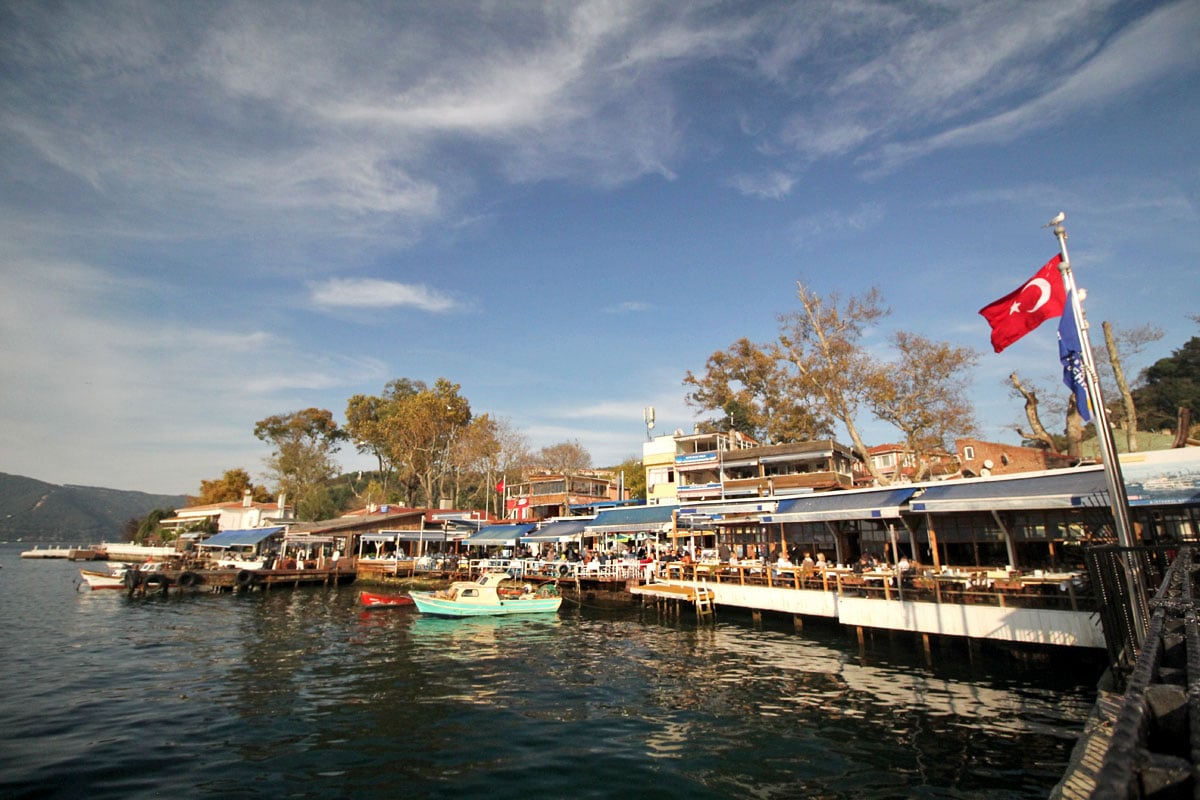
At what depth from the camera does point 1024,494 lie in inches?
765

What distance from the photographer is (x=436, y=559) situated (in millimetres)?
45719

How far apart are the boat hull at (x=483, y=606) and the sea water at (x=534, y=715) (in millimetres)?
4441

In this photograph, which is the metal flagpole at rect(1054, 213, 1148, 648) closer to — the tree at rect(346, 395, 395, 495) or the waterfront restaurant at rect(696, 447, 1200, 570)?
the waterfront restaurant at rect(696, 447, 1200, 570)

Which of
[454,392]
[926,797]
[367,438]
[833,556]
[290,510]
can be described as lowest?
[926,797]

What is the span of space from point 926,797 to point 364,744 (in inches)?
386

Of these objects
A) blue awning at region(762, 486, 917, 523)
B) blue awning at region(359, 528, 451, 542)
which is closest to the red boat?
blue awning at region(359, 528, 451, 542)

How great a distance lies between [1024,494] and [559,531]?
85.4ft

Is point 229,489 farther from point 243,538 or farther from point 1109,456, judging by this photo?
point 1109,456

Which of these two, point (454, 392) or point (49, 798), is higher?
point (454, 392)

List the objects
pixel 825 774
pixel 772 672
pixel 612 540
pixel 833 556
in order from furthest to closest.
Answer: pixel 612 540 → pixel 833 556 → pixel 772 672 → pixel 825 774

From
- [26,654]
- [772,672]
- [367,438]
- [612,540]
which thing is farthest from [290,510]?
[772,672]

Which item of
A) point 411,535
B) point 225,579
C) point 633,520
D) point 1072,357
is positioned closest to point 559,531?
point 633,520

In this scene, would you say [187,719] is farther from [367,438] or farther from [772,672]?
[367,438]

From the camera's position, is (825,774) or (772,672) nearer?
(825,774)
